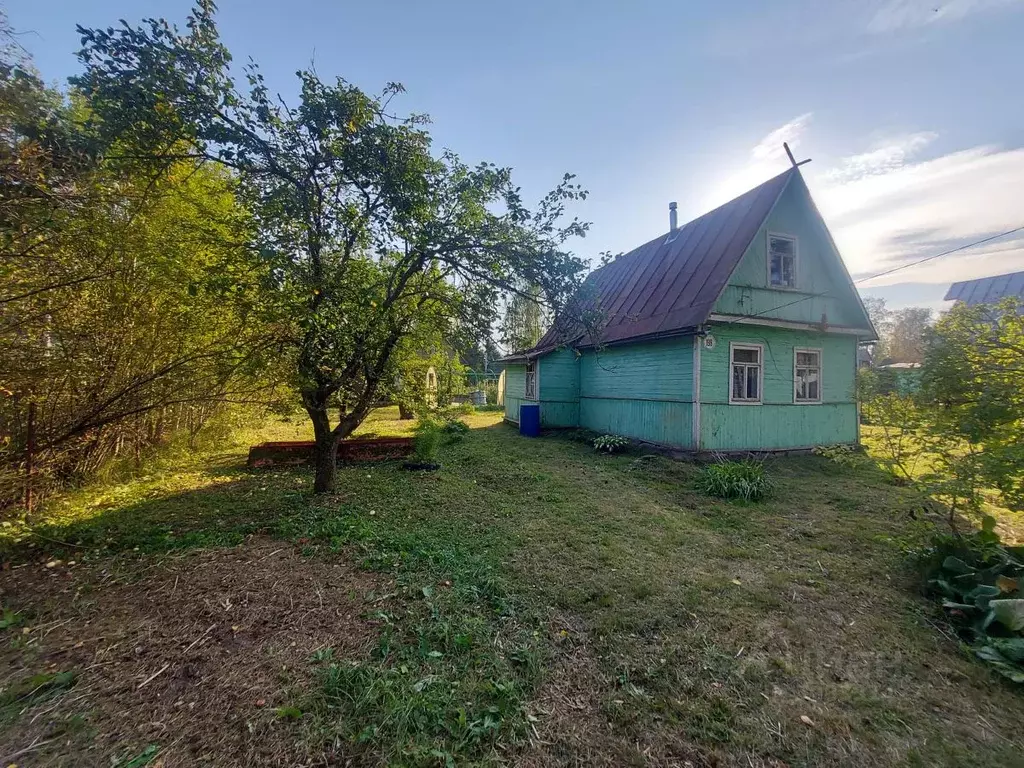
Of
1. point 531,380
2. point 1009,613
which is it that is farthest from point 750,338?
point 531,380

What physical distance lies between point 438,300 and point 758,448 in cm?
742

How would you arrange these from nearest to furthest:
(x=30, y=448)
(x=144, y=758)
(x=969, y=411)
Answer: (x=144, y=758)
(x=969, y=411)
(x=30, y=448)

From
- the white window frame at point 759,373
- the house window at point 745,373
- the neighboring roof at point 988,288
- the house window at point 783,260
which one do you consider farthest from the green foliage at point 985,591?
the neighboring roof at point 988,288

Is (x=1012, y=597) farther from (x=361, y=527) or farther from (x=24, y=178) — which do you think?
(x=24, y=178)

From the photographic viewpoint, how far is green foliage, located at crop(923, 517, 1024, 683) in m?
2.48

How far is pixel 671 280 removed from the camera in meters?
10.0

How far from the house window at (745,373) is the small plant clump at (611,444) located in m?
2.52

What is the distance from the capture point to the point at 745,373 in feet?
28.1

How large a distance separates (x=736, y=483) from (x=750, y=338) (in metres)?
3.89

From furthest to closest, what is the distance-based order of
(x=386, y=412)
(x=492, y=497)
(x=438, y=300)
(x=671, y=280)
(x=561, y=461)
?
(x=386, y=412)
(x=671, y=280)
(x=561, y=461)
(x=492, y=497)
(x=438, y=300)

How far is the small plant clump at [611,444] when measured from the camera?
959 centimetres

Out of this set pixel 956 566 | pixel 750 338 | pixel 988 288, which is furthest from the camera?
pixel 988 288

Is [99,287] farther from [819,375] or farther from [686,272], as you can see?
[819,375]

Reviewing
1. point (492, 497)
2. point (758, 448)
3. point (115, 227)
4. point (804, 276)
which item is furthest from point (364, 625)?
point (804, 276)
